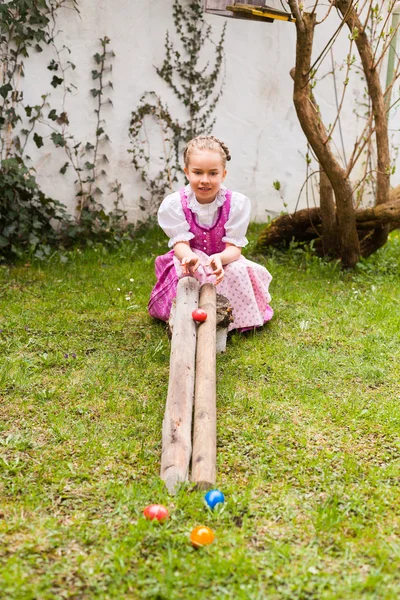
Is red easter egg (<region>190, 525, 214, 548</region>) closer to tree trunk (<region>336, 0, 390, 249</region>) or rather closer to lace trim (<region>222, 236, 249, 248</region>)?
lace trim (<region>222, 236, 249, 248</region>)

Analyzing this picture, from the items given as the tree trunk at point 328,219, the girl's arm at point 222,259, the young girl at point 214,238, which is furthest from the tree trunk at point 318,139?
the girl's arm at point 222,259

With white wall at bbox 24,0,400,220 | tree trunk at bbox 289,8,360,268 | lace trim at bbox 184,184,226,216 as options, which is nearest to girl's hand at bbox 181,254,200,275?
lace trim at bbox 184,184,226,216

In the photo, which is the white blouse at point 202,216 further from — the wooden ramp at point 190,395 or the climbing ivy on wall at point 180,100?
the climbing ivy on wall at point 180,100

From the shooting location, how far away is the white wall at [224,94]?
20.2 feet

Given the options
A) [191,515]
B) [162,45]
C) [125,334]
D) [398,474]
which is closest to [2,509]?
[191,515]

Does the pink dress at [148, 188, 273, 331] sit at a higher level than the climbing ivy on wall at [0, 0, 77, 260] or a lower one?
lower

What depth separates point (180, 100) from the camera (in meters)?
6.69

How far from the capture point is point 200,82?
6699mm

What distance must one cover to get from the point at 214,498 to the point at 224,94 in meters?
5.17

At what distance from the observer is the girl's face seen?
401 cm

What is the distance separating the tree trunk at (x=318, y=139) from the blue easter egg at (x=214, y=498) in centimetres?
353

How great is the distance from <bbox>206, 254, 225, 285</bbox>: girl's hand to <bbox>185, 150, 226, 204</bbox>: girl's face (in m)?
0.42

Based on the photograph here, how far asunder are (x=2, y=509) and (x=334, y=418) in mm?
1585

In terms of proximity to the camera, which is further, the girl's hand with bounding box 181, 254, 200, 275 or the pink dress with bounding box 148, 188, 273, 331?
the pink dress with bounding box 148, 188, 273, 331
